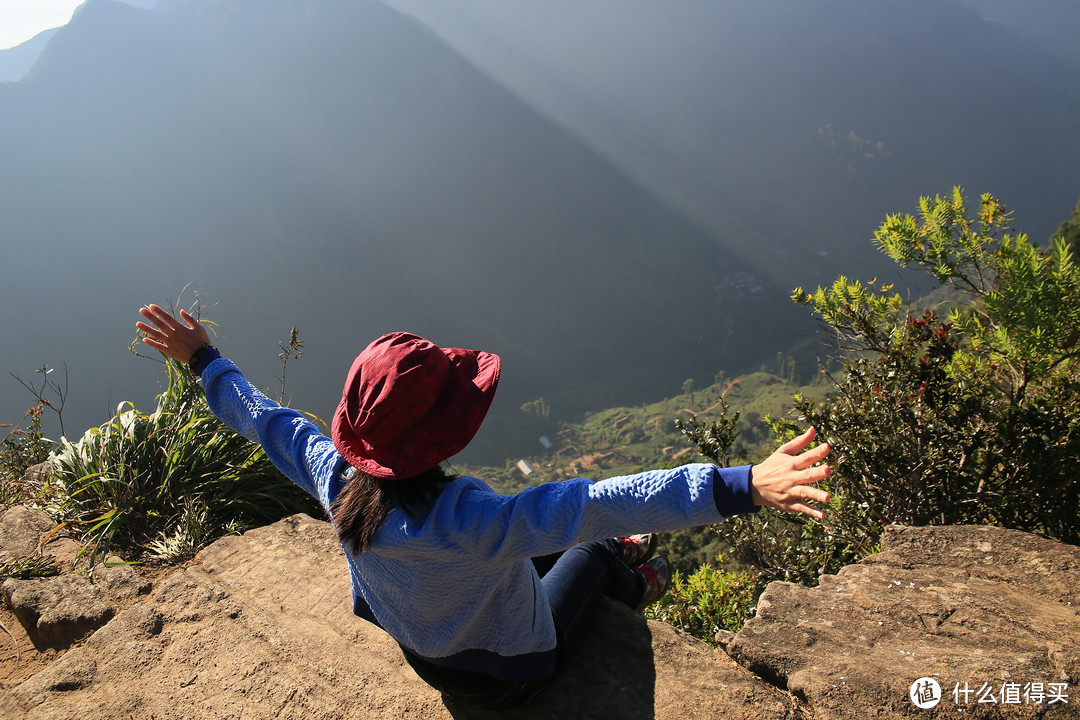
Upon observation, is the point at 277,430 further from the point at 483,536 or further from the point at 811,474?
the point at 811,474

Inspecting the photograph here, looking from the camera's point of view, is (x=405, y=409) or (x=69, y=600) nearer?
(x=405, y=409)

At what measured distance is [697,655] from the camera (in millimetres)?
2119

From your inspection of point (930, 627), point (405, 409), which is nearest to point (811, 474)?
point (405, 409)

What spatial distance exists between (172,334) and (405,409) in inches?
58.2

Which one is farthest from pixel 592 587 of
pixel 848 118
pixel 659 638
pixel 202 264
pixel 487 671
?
pixel 848 118

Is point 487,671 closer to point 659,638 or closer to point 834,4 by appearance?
point 659,638

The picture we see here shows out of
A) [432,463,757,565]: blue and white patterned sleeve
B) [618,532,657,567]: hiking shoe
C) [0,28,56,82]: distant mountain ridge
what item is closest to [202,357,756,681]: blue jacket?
[432,463,757,565]: blue and white patterned sleeve

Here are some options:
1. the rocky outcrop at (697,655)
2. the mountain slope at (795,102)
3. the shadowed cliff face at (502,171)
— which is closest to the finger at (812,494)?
the rocky outcrop at (697,655)

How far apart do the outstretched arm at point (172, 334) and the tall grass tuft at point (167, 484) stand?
1.27 m

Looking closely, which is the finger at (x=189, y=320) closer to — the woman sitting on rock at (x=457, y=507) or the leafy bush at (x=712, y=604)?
the woman sitting on rock at (x=457, y=507)

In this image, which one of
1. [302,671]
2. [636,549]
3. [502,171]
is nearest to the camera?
[302,671]

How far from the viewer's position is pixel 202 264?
105m

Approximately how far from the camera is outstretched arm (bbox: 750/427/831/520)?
3.85ft

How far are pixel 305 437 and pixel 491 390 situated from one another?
81cm
